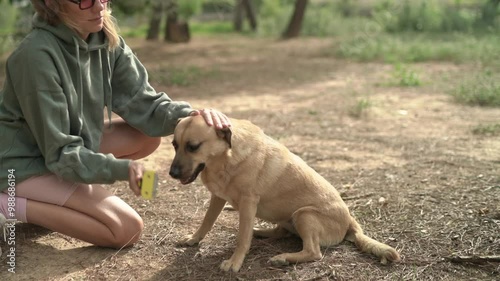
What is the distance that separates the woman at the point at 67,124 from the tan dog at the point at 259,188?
157 millimetres

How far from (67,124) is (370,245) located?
1.81 metres

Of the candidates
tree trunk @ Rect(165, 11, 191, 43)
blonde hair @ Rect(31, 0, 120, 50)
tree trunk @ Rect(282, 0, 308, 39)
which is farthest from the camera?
tree trunk @ Rect(282, 0, 308, 39)

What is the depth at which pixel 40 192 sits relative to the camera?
3234 mm

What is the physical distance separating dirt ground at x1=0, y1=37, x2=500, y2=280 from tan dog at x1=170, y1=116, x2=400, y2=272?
0.09 m

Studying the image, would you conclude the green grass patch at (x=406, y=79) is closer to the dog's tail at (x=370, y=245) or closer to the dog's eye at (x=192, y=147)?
the dog's tail at (x=370, y=245)

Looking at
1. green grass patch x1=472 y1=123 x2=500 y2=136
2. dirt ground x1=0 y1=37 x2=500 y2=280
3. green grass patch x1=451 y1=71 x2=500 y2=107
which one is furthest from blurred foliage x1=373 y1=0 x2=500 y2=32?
green grass patch x1=472 y1=123 x2=500 y2=136

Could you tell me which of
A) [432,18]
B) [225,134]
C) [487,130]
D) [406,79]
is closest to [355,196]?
[225,134]

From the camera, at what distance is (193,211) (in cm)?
406

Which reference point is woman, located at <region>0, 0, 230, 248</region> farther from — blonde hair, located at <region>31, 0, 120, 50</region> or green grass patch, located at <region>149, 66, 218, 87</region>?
green grass patch, located at <region>149, 66, 218, 87</region>

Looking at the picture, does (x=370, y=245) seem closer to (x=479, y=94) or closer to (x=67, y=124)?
(x=67, y=124)

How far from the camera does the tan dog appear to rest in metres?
3.04

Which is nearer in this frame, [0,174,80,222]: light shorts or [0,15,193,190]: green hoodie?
[0,15,193,190]: green hoodie

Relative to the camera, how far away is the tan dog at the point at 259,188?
3.04 m

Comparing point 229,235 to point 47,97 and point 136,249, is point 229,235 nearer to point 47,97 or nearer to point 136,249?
point 136,249
